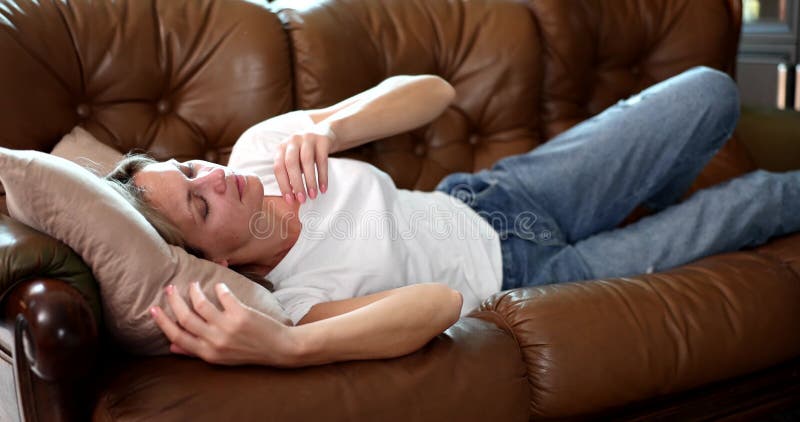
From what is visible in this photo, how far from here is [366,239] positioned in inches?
58.1

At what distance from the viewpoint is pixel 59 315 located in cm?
96

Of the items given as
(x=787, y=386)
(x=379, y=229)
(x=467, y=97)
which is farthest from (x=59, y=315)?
(x=787, y=386)

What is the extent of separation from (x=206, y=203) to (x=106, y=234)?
0.26 meters

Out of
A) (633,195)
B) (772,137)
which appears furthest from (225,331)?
(772,137)

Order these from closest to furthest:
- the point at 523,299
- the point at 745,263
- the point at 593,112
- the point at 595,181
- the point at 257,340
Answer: the point at 257,340
the point at 523,299
the point at 745,263
the point at 595,181
the point at 593,112

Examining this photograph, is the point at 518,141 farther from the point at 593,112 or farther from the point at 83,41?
the point at 83,41

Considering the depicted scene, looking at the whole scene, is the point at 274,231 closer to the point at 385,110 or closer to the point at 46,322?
the point at 385,110

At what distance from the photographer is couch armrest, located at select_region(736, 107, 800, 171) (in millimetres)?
2230

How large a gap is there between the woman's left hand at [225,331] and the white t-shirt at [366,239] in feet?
0.61

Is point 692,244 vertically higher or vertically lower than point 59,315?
lower

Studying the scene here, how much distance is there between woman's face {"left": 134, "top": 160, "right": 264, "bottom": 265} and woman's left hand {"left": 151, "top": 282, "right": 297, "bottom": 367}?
0.21m

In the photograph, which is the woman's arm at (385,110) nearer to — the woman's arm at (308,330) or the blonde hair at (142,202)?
the blonde hair at (142,202)

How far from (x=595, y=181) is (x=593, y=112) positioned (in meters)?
0.53

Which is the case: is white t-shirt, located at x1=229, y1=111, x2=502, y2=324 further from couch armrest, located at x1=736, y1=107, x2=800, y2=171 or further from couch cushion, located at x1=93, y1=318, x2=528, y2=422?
couch armrest, located at x1=736, y1=107, x2=800, y2=171
